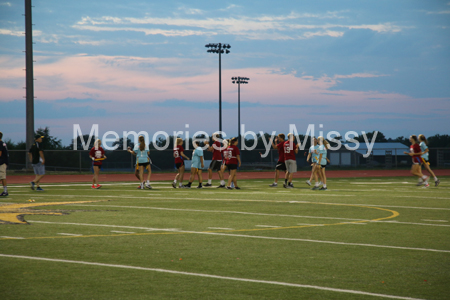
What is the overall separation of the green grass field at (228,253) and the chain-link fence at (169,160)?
27.4m

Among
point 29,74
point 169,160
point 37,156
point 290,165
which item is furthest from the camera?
point 169,160

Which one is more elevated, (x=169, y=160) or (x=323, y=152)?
(x=323, y=152)

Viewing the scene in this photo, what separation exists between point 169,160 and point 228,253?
1489 inches

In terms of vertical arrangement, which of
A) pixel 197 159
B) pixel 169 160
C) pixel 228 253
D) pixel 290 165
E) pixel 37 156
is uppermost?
pixel 37 156

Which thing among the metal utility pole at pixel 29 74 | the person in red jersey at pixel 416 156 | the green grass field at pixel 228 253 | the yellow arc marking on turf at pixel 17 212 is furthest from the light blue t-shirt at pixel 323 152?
the metal utility pole at pixel 29 74

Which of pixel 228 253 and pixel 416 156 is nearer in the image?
pixel 228 253

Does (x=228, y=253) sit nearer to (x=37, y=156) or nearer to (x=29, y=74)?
(x=37, y=156)

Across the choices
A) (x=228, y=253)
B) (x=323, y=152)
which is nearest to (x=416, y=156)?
(x=323, y=152)

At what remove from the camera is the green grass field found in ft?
19.1

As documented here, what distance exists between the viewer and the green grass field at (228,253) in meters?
5.83

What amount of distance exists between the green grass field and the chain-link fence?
1077 inches

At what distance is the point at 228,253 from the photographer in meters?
7.79

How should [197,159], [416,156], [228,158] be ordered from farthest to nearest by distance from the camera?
[416,156], [197,159], [228,158]

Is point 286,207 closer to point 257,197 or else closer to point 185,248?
point 257,197
